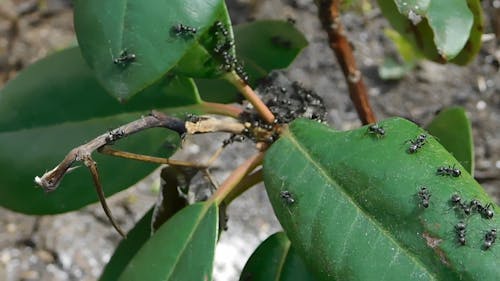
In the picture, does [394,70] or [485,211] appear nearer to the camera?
[485,211]

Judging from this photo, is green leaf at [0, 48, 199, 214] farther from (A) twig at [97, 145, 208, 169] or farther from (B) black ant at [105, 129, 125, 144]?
(B) black ant at [105, 129, 125, 144]

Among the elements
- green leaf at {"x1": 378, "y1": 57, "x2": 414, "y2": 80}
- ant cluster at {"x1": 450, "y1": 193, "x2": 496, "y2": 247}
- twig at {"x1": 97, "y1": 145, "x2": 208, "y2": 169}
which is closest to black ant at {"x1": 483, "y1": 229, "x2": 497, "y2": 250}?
ant cluster at {"x1": 450, "y1": 193, "x2": 496, "y2": 247}

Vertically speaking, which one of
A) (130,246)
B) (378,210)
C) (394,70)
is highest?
(378,210)

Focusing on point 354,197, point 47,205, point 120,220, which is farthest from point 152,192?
point 354,197

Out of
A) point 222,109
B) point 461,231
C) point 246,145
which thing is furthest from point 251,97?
point 246,145

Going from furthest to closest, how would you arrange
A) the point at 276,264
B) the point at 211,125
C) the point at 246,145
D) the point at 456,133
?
the point at 246,145, the point at 456,133, the point at 276,264, the point at 211,125

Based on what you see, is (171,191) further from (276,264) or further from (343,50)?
(343,50)

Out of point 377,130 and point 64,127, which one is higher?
point 377,130
